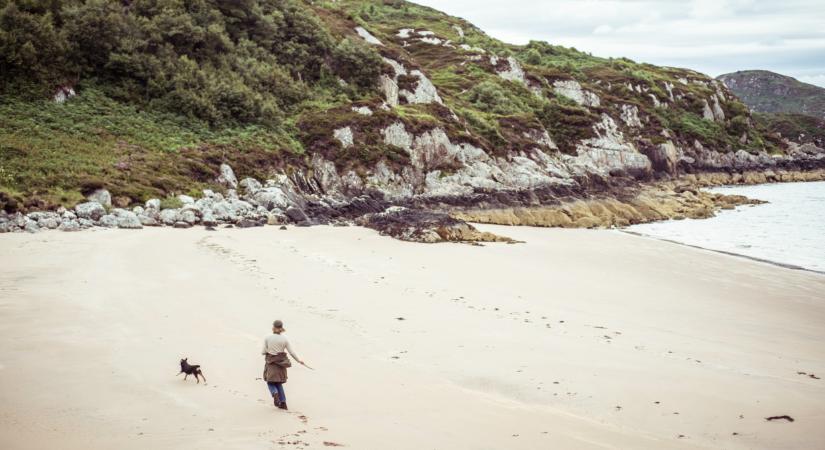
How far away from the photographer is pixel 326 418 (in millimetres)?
7836

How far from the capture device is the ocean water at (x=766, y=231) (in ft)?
90.6

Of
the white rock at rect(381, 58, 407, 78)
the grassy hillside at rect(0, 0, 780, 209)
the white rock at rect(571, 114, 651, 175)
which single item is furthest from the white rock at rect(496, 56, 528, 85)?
the white rock at rect(381, 58, 407, 78)

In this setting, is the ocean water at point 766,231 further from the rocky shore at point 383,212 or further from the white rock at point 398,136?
the white rock at point 398,136

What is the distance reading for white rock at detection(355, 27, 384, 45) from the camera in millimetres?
55219

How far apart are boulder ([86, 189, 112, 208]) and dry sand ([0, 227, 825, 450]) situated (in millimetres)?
4265

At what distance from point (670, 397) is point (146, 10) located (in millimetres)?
40269

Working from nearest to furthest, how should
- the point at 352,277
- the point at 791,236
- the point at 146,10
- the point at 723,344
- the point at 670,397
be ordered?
the point at 670,397 < the point at 723,344 < the point at 352,277 < the point at 791,236 < the point at 146,10

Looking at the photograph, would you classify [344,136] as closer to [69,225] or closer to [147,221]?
[147,221]

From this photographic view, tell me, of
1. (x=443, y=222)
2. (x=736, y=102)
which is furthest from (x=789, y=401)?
(x=736, y=102)

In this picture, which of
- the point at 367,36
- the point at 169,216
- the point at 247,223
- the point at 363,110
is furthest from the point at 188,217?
the point at 367,36

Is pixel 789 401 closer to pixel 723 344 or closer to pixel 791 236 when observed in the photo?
pixel 723 344

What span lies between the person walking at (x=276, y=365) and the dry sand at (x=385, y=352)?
0.30 metres

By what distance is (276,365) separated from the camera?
8141 millimetres

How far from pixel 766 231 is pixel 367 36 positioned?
131ft
